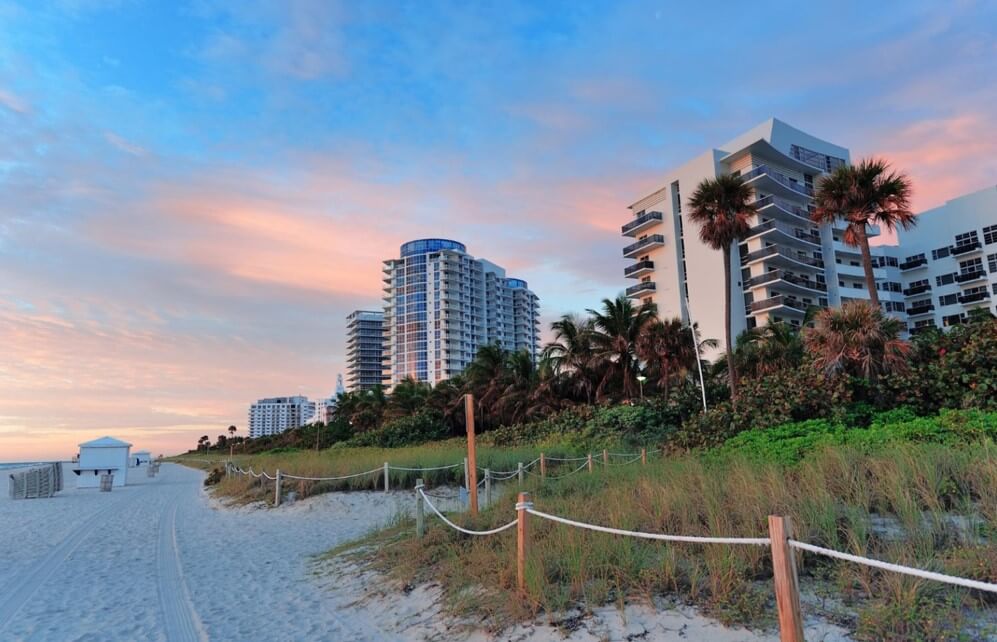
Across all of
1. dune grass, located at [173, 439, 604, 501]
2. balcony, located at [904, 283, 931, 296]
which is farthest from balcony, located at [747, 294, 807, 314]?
dune grass, located at [173, 439, 604, 501]

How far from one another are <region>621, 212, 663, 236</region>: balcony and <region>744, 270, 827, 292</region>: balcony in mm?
11673

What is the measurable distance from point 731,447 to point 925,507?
9.12 m

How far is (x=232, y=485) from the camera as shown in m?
21.0

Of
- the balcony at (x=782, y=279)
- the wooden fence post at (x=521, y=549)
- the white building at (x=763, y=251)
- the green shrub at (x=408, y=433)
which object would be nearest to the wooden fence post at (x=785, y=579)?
the wooden fence post at (x=521, y=549)

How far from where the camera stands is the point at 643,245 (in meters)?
58.8

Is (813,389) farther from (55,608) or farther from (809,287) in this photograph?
(809,287)

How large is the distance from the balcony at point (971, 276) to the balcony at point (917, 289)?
307 centimetres

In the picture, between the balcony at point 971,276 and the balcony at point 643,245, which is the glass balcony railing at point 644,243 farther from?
the balcony at point 971,276

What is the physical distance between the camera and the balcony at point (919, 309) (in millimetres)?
57844

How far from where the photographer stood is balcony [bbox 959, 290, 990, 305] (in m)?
52.7

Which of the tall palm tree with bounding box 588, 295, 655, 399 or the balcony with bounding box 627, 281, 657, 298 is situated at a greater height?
the balcony with bounding box 627, 281, 657, 298

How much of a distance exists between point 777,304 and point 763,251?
4843mm

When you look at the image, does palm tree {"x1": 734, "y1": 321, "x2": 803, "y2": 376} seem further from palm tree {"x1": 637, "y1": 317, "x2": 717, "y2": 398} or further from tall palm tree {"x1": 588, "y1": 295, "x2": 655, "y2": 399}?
tall palm tree {"x1": 588, "y1": 295, "x2": 655, "y2": 399}

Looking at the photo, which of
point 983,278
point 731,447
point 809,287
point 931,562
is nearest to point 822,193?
point 731,447
